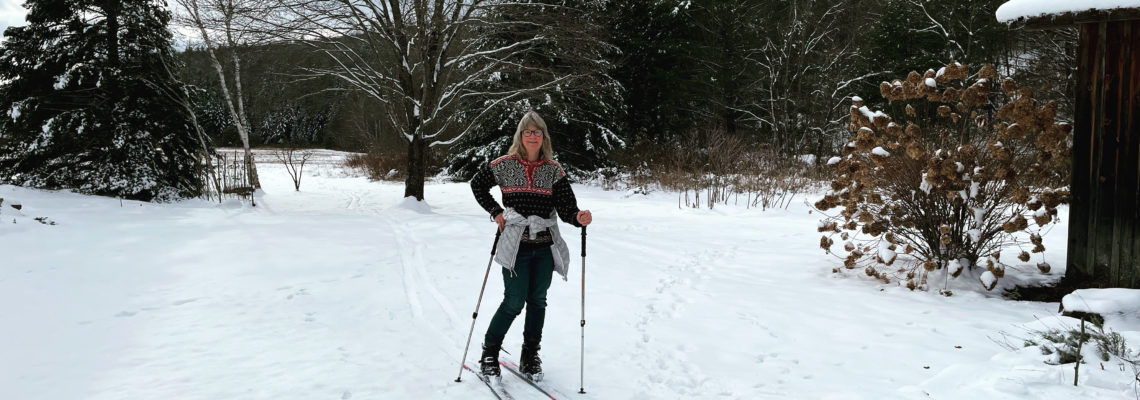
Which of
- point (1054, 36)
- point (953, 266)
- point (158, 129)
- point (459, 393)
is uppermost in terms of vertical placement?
point (1054, 36)

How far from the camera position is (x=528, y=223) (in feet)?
11.5

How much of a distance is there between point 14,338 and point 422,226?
6103 mm

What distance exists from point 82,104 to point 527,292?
1201 cm

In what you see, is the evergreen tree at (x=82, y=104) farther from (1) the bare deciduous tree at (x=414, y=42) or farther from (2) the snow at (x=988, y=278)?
(2) the snow at (x=988, y=278)

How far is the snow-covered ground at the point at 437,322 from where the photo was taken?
3.60 metres

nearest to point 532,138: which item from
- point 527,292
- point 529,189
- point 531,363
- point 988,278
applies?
point 529,189

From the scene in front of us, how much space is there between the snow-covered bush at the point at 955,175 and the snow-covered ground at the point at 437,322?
14.6 inches

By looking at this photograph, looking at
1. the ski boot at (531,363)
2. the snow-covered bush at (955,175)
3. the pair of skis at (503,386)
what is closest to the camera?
the pair of skis at (503,386)

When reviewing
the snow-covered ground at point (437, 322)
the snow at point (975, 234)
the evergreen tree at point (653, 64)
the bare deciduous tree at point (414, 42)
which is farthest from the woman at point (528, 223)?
the evergreen tree at point (653, 64)

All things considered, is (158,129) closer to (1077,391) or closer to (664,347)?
(664,347)

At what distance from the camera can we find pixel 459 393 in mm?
3551

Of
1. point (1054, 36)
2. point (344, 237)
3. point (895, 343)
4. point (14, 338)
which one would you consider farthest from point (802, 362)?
point (1054, 36)

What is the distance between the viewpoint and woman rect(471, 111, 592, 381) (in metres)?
3.54

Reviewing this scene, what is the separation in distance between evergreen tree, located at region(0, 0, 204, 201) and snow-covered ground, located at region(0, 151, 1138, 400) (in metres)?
2.77
